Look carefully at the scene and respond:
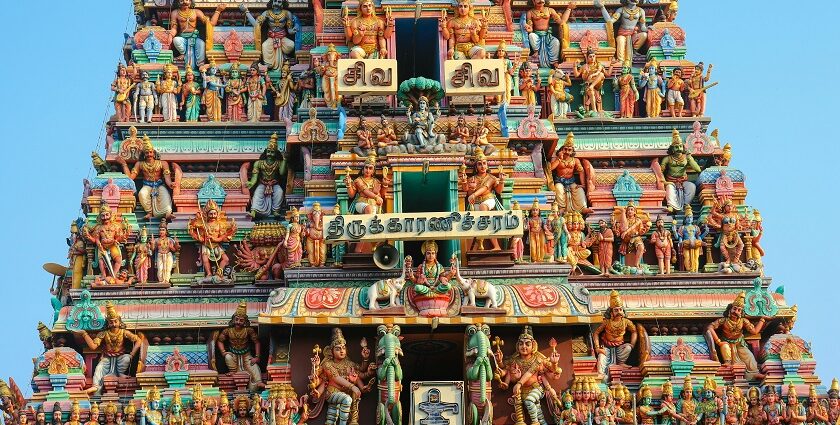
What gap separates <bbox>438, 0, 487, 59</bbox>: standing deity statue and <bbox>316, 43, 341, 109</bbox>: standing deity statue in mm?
2538

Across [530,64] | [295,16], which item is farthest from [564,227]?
[295,16]

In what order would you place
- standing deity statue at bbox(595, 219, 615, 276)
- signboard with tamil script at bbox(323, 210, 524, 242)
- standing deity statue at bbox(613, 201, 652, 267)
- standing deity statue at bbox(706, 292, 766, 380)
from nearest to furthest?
signboard with tamil script at bbox(323, 210, 524, 242) → standing deity statue at bbox(706, 292, 766, 380) → standing deity statue at bbox(595, 219, 615, 276) → standing deity statue at bbox(613, 201, 652, 267)

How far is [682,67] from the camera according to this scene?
4731cm

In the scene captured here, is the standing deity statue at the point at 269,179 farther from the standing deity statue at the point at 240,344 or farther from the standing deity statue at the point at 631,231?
the standing deity statue at the point at 631,231

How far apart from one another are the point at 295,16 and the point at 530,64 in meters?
5.79

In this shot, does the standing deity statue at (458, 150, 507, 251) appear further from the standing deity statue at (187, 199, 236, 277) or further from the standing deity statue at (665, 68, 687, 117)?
the standing deity statue at (665, 68, 687, 117)

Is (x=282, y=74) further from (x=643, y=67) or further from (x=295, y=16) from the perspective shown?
(x=643, y=67)

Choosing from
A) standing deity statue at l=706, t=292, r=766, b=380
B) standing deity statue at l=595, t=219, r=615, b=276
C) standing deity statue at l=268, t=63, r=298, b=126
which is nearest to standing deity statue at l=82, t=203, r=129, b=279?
standing deity statue at l=268, t=63, r=298, b=126

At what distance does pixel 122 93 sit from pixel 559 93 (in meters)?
9.85

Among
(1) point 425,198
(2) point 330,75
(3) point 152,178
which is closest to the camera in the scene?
(1) point 425,198

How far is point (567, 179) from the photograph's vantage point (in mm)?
45344

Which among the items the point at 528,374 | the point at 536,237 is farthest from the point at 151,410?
the point at 536,237

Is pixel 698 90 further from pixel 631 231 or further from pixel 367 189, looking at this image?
pixel 367 189

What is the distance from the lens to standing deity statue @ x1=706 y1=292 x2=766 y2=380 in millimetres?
42125
